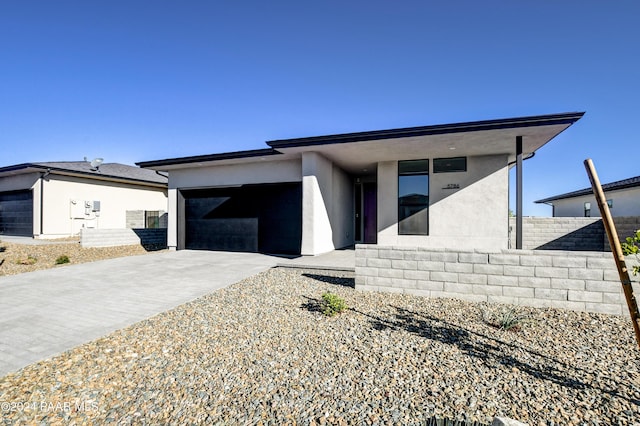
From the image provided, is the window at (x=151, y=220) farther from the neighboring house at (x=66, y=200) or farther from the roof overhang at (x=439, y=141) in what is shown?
the roof overhang at (x=439, y=141)

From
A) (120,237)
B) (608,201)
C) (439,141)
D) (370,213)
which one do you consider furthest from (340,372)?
(608,201)

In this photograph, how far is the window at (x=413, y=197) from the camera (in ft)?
33.6

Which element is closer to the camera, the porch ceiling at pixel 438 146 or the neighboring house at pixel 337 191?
the porch ceiling at pixel 438 146

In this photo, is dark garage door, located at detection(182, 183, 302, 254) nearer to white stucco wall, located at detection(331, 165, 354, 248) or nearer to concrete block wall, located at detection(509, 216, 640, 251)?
white stucco wall, located at detection(331, 165, 354, 248)

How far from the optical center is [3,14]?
257 inches

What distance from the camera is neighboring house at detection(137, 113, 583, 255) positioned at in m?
8.73

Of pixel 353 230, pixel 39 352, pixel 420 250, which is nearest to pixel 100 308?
pixel 39 352

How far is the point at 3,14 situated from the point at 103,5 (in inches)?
82.9

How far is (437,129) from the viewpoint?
23.5ft

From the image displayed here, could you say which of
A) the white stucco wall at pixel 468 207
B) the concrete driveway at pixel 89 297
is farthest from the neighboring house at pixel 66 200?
the white stucco wall at pixel 468 207

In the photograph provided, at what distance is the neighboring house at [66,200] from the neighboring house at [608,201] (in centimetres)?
2505

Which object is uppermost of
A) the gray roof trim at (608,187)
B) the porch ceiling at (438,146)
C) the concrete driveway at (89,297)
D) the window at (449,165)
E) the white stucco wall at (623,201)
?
the porch ceiling at (438,146)

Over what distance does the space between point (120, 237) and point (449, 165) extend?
1435 cm

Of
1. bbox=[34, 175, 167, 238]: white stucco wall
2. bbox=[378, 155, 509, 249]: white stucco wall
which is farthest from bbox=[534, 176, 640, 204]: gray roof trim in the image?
bbox=[34, 175, 167, 238]: white stucco wall
